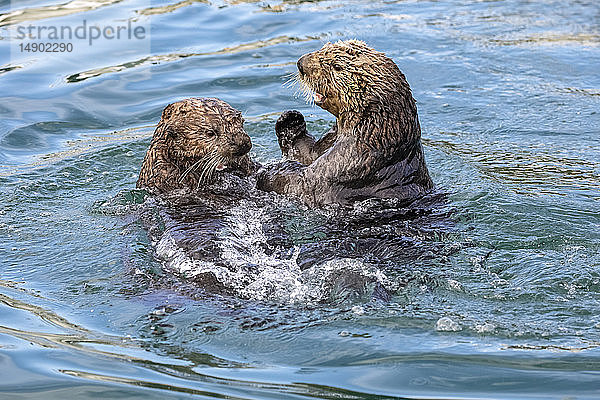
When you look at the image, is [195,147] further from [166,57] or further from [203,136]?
[166,57]

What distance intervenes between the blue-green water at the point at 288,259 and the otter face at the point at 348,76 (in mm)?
892

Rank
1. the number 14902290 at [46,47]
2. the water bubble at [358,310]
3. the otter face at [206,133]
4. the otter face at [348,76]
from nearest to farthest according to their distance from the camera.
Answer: the water bubble at [358,310] < the otter face at [348,76] < the otter face at [206,133] < the number 14902290 at [46,47]

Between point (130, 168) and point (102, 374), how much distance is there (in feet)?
11.4

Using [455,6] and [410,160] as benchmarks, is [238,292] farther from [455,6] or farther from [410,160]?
[455,6]

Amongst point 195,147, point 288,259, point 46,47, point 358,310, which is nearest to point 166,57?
point 46,47

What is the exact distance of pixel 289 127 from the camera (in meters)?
6.21

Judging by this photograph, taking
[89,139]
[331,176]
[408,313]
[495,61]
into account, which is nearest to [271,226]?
[331,176]

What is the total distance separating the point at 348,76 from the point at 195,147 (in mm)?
1167

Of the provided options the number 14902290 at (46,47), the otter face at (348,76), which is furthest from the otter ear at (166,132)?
the number 14902290 at (46,47)

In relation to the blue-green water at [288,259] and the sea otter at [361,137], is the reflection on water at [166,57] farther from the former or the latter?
the sea otter at [361,137]

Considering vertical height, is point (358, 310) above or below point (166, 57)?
below

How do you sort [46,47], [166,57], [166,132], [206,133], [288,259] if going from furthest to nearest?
1. [46,47]
2. [166,57]
3. [166,132]
4. [206,133]
5. [288,259]

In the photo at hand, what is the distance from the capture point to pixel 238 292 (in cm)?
480

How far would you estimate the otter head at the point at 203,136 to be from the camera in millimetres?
5746
